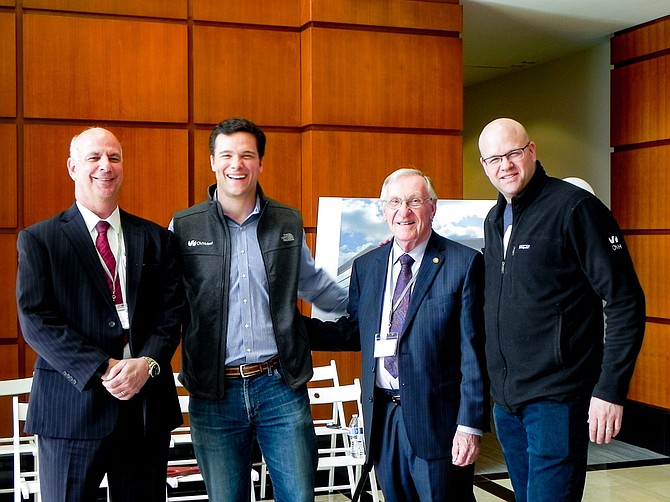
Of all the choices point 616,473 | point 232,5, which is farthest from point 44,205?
point 616,473

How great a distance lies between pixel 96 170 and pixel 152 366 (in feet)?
A: 2.28

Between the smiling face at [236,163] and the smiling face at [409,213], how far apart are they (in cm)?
49

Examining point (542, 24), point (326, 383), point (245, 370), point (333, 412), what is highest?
point (542, 24)

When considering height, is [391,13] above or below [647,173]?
above

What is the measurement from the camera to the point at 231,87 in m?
6.11

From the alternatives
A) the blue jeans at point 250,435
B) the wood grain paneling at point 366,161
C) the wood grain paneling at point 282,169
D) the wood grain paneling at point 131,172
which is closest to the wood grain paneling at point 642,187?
the wood grain paneling at point 366,161

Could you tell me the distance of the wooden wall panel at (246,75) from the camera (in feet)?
19.9

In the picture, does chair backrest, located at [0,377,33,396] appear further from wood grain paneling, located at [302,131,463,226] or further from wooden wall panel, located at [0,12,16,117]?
wood grain paneling, located at [302,131,463,226]

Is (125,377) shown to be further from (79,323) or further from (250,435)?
(250,435)

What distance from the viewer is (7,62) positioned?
5582 mm

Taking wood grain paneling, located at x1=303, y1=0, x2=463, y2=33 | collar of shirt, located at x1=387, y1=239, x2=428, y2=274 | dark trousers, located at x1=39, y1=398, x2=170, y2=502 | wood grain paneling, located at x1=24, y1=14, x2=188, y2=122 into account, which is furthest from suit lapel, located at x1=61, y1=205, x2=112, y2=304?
wood grain paneling, located at x1=303, y1=0, x2=463, y2=33

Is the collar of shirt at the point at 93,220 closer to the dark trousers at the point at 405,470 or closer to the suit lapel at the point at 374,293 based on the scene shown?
the suit lapel at the point at 374,293

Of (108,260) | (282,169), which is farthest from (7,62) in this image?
(108,260)

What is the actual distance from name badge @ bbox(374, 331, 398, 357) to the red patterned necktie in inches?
35.2
